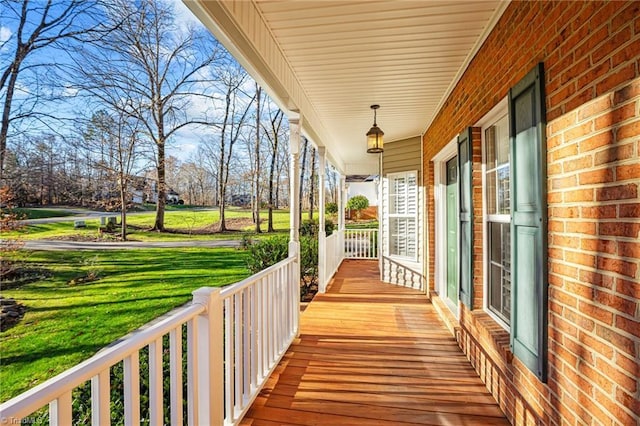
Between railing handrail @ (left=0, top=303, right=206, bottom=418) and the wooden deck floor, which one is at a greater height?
railing handrail @ (left=0, top=303, right=206, bottom=418)

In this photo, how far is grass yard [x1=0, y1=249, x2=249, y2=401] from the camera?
7.98ft

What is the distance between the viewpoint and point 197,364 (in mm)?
1521

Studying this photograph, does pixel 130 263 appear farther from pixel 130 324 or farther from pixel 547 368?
pixel 547 368

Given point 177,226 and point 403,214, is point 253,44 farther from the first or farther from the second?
point 403,214

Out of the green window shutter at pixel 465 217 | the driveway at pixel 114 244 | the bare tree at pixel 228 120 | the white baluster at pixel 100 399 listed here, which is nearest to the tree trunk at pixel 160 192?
the driveway at pixel 114 244

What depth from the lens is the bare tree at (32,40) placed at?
6.50 feet

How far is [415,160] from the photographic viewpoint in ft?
17.7

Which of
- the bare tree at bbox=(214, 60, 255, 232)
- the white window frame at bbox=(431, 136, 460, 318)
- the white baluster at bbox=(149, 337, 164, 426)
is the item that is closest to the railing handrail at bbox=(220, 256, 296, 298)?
the white baluster at bbox=(149, 337, 164, 426)

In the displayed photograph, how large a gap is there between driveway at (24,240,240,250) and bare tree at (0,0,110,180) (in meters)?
0.82

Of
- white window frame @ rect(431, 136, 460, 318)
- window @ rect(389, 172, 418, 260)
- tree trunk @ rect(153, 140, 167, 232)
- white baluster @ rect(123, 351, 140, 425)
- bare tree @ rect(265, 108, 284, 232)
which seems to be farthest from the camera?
bare tree @ rect(265, 108, 284, 232)

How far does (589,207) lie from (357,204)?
1158cm

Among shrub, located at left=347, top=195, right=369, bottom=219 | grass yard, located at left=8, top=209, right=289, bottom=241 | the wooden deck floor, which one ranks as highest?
shrub, located at left=347, top=195, right=369, bottom=219

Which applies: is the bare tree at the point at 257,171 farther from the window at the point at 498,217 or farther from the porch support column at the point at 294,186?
the window at the point at 498,217

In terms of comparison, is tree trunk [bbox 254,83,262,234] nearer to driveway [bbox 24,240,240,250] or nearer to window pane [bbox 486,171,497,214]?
driveway [bbox 24,240,240,250]
